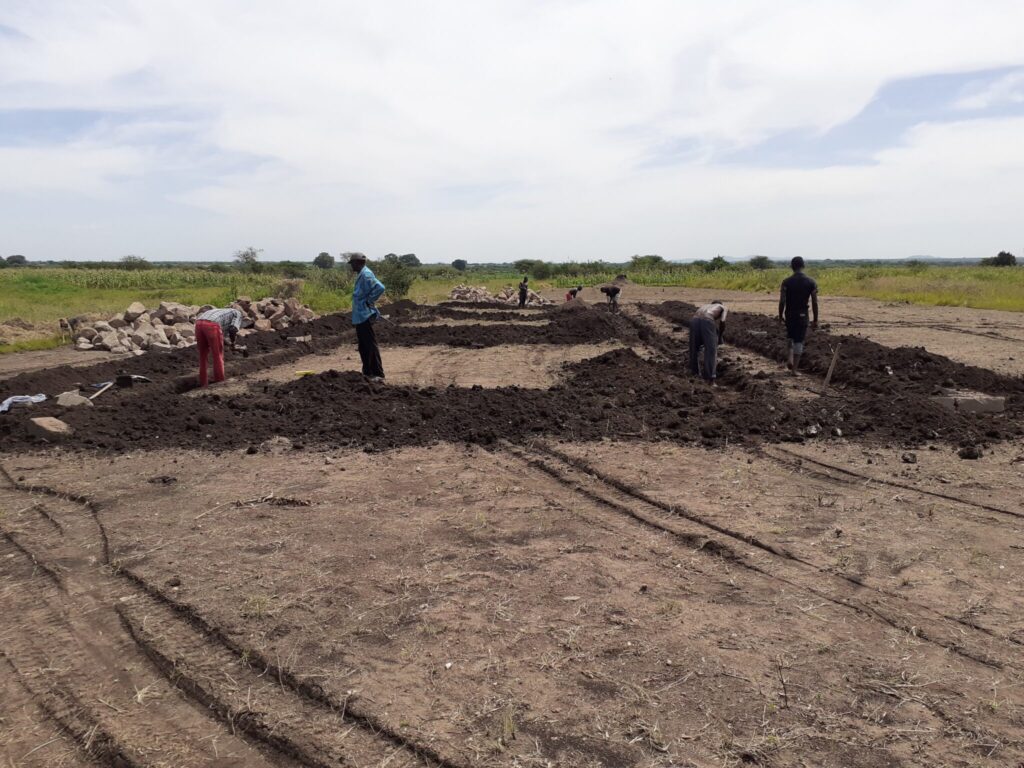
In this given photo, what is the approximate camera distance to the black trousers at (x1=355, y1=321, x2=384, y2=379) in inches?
404

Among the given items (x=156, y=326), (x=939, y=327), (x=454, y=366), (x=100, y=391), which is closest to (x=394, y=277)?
(x=156, y=326)

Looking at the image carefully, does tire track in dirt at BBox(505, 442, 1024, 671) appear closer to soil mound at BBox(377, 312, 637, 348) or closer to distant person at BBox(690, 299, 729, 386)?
distant person at BBox(690, 299, 729, 386)

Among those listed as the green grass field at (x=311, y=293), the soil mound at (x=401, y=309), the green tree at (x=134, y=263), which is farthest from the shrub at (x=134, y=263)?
the soil mound at (x=401, y=309)

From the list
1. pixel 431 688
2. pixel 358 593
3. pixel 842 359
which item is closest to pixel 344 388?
pixel 358 593

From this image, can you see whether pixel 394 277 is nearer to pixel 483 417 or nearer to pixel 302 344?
pixel 302 344

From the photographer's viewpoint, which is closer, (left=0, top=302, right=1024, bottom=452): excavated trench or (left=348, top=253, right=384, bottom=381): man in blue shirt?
(left=0, top=302, right=1024, bottom=452): excavated trench

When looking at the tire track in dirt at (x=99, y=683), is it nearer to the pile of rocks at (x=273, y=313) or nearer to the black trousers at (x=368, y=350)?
the black trousers at (x=368, y=350)

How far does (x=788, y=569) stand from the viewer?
446cm

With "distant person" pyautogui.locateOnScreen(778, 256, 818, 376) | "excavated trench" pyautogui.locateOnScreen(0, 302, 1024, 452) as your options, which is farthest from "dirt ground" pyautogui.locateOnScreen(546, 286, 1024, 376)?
"distant person" pyautogui.locateOnScreen(778, 256, 818, 376)

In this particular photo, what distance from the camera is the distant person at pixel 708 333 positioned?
1026cm

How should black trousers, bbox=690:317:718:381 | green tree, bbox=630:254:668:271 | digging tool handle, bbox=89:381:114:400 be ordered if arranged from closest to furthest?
1. digging tool handle, bbox=89:381:114:400
2. black trousers, bbox=690:317:718:381
3. green tree, bbox=630:254:668:271

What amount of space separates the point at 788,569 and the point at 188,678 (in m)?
3.47

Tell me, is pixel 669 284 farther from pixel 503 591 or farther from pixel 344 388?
pixel 503 591

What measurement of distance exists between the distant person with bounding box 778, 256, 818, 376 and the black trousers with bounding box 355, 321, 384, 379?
5935mm
